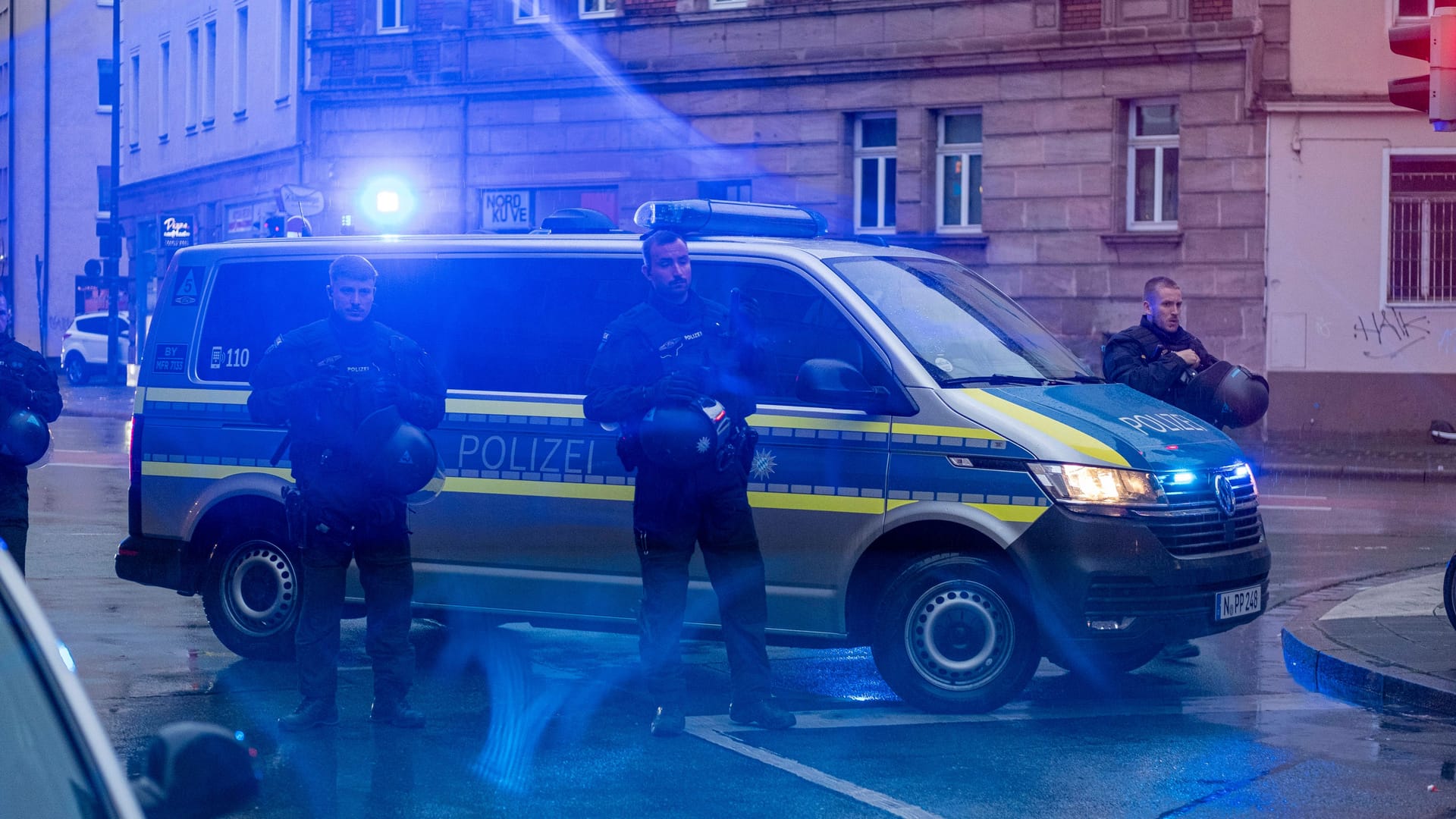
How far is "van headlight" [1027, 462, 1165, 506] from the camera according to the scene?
7.11 metres

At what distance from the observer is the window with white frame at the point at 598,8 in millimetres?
27656

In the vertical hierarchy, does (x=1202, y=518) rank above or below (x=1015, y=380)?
below

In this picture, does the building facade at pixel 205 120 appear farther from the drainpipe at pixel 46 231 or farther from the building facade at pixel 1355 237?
the building facade at pixel 1355 237

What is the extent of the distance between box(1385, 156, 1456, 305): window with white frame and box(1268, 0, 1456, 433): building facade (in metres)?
0.01

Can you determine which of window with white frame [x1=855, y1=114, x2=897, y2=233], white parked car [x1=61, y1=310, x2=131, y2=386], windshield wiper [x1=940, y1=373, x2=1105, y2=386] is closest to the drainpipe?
white parked car [x1=61, y1=310, x2=131, y2=386]

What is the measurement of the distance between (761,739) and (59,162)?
51.9 m

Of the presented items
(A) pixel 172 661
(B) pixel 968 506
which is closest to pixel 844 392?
(B) pixel 968 506

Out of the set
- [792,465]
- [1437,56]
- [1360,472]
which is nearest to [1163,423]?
[792,465]

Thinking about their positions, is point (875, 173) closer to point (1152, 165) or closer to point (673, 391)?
point (1152, 165)

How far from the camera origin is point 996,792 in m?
6.17

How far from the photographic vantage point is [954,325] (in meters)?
7.82

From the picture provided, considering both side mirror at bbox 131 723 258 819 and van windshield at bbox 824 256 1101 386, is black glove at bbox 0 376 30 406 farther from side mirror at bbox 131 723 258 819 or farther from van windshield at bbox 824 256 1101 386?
side mirror at bbox 131 723 258 819

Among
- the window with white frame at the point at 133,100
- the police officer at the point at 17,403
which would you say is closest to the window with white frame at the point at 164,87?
the window with white frame at the point at 133,100

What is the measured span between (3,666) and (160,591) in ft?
28.8
